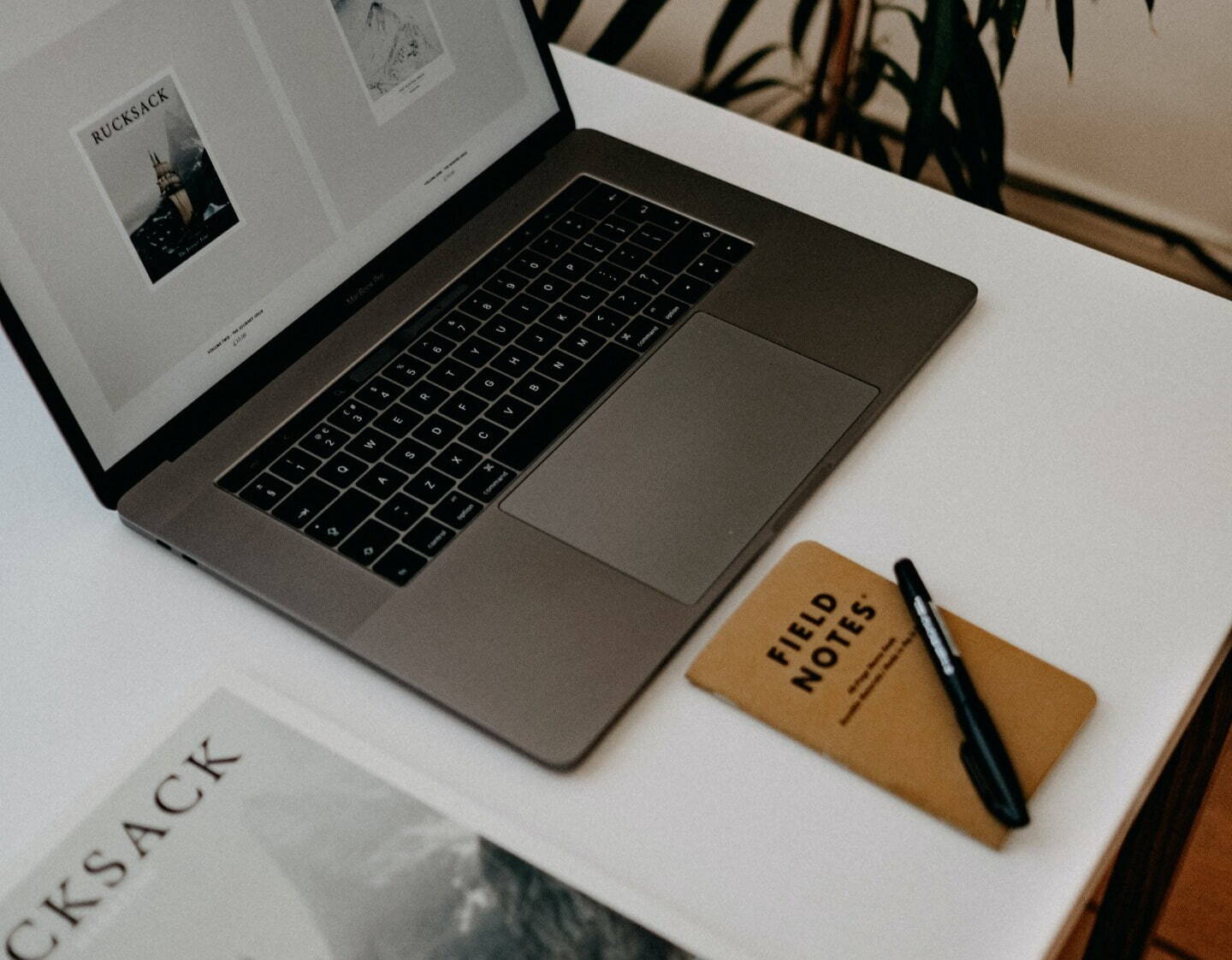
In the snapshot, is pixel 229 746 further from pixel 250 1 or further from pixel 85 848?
pixel 250 1

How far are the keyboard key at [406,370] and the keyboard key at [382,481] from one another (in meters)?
0.07

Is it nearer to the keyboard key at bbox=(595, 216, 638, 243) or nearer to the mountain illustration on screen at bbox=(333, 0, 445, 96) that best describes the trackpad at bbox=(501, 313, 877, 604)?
the keyboard key at bbox=(595, 216, 638, 243)

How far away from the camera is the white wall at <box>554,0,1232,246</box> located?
5.20 feet

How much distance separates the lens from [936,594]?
2.15 ft

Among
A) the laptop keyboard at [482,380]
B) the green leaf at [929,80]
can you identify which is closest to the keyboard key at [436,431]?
the laptop keyboard at [482,380]

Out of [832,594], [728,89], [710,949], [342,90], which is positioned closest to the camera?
[710,949]

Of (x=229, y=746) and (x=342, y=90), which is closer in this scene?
(x=229, y=746)

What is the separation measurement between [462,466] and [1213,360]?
0.46 meters

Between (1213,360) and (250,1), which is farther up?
(250,1)

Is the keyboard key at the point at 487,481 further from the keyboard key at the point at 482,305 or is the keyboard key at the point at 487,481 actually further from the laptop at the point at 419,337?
the keyboard key at the point at 482,305

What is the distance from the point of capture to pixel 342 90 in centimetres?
76

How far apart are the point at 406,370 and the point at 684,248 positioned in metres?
0.20

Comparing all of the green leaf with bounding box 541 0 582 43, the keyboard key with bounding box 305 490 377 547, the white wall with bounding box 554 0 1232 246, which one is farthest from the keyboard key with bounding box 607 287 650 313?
the white wall with bounding box 554 0 1232 246

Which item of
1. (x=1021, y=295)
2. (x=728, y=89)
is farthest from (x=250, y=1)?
(x=728, y=89)
